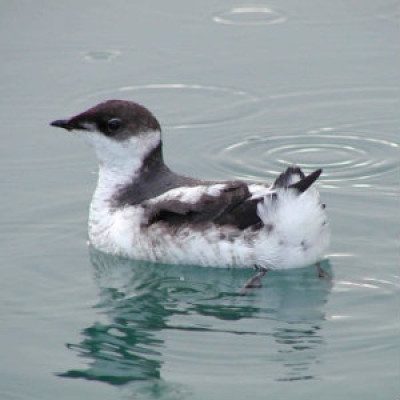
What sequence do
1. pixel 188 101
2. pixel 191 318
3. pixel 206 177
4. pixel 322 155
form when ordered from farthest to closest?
pixel 188 101 → pixel 322 155 → pixel 206 177 → pixel 191 318

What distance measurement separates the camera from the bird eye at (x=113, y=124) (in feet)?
29.8

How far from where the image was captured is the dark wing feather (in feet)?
27.6

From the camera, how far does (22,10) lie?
45.4ft

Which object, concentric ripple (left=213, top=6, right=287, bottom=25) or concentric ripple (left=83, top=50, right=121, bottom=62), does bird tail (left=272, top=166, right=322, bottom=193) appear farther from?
concentric ripple (left=213, top=6, right=287, bottom=25)

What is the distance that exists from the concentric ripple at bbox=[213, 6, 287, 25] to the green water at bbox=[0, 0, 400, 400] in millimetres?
28

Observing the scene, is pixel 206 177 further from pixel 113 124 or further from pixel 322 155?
pixel 113 124

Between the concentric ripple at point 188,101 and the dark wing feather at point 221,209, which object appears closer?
the dark wing feather at point 221,209

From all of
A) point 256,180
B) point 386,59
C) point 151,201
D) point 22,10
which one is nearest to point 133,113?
point 151,201

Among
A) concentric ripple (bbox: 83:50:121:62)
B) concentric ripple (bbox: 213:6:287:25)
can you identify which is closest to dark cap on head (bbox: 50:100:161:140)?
concentric ripple (bbox: 83:50:121:62)

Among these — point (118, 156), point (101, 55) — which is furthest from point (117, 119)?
point (101, 55)

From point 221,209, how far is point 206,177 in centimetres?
167

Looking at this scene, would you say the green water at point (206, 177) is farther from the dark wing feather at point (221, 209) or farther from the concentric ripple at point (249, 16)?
the dark wing feather at point (221, 209)

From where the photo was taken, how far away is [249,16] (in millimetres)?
13445

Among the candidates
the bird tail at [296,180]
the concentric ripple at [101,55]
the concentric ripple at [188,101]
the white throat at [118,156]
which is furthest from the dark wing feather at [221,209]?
the concentric ripple at [101,55]
